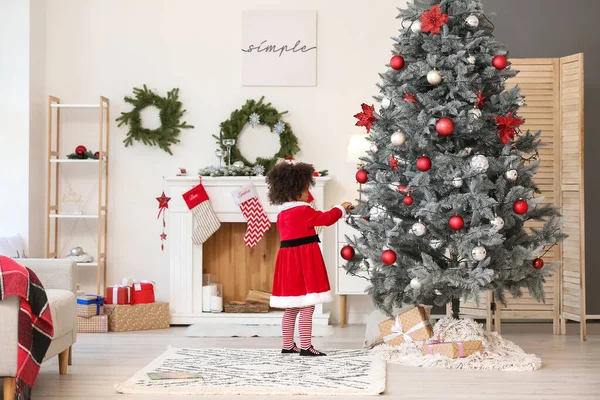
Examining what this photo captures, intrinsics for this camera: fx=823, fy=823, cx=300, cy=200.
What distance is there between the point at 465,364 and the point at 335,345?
110 centimetres

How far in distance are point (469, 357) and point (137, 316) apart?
2.66 m

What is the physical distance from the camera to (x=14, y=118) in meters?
6.47

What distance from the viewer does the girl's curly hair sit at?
4980 mm

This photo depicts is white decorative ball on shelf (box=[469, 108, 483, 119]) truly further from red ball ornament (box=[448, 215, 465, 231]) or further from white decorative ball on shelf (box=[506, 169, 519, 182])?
red ball ornament (box=[448, 215, 465, 231])

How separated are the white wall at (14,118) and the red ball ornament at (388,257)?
3.16 m

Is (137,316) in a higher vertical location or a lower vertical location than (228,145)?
lower

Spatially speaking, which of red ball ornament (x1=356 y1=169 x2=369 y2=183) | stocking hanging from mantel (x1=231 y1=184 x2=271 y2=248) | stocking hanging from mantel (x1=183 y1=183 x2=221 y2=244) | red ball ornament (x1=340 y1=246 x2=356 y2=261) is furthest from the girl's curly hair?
stocking hanging from mantel (x1=183 y1=183 x2=221 y2=244)

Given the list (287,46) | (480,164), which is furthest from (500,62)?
(287,46)

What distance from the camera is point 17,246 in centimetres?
629

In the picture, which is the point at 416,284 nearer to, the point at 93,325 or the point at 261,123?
the point at 261,123

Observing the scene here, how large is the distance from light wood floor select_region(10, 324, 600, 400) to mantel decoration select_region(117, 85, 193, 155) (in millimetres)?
1615

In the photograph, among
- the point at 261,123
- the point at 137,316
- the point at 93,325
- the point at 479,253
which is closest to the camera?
the point at 479,253

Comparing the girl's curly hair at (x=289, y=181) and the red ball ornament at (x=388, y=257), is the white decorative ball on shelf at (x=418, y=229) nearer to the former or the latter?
the red ball ornament at (x=388, y=257)

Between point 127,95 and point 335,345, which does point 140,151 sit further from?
point 335,345
